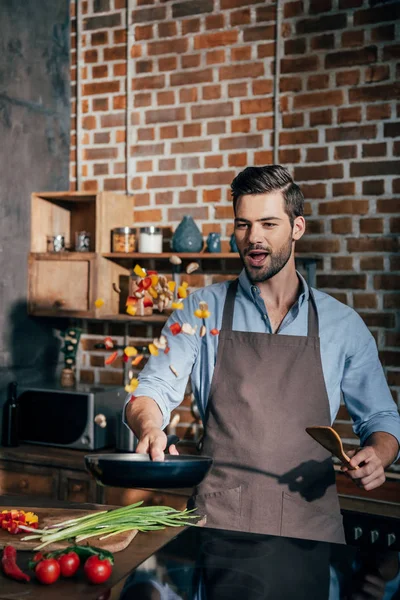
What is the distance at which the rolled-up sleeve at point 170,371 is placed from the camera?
1928 mm

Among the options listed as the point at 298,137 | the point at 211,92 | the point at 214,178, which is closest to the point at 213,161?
the point at 214,178

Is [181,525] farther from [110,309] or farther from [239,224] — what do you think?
[110,309]

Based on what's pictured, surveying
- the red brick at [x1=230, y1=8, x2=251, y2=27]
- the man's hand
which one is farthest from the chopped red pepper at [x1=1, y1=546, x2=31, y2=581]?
the red brick at [x1=230, y1=8, x2=251, y2=27]

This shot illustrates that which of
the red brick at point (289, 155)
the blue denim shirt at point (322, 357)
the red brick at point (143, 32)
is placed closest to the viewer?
the blue denim shirt at point (322, 357)

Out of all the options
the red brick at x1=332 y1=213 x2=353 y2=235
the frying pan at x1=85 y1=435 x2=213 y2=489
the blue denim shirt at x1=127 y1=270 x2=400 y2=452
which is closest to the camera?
the frying pan at x1=85 y1=435 x2=213 y2=489

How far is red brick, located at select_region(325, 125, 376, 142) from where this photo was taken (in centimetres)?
296

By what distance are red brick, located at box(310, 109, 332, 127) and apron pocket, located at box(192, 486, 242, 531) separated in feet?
5.83

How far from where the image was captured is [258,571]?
56.2 inches

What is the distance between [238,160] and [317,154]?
378mm

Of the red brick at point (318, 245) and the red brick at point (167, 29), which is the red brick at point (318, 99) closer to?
the red brick at point (318, 245)

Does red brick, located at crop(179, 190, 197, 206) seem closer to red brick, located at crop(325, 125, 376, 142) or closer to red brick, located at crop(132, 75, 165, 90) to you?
red brick, located at crop(132, 75, 165, 90)

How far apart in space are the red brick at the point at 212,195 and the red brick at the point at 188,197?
5 cm

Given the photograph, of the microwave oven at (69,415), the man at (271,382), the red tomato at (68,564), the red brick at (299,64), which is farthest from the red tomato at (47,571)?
the red brick at (299,64)

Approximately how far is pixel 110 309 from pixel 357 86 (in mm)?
1520
